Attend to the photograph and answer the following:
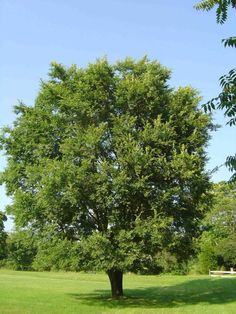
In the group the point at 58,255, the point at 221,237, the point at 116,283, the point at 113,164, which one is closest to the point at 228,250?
the point at 221,237

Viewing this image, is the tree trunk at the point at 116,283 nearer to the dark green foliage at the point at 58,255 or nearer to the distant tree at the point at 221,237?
the dark green foliage at the point at 58,255

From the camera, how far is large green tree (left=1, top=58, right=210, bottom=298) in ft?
70.6

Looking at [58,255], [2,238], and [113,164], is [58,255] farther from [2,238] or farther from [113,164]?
[2,238]

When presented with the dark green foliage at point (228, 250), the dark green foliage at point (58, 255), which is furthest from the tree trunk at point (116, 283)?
the dark green foliage at point (228, 250)

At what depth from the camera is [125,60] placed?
82.5ft

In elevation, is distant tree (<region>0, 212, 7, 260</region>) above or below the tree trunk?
above

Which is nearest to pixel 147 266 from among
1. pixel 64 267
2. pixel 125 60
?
pixel 64 267

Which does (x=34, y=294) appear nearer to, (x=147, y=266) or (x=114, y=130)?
(x=147, y=266)

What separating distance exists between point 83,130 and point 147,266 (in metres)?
7.82

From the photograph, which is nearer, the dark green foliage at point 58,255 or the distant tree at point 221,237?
the dark green foliage at point 58,255

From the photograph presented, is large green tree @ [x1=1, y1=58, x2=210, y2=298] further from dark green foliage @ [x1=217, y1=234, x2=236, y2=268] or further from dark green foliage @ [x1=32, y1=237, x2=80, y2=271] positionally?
dark green foliage @ [x1=217, y1=234, x2=236, y2=268]

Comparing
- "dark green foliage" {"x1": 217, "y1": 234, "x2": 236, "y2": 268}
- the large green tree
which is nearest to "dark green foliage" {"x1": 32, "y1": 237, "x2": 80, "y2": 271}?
the large green tree

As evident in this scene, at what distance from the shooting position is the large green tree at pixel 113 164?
21.5 m

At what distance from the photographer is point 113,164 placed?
22.5m
